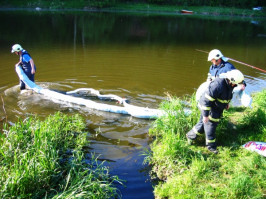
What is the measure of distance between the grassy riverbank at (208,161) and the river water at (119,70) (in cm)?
48

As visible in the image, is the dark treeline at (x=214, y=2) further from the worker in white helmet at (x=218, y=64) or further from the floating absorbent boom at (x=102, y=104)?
the worker in white helmet at (x=218, y=64)

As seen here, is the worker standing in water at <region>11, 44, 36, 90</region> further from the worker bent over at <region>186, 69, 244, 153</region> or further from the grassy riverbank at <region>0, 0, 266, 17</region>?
the grassy riverbank at <region>0, 0, 266, 17</region>

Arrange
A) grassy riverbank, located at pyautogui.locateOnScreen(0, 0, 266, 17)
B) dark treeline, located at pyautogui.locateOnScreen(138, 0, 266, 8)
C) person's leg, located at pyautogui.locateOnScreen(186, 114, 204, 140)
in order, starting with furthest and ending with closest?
dark treeline, located at pyautogui.locateOnScreen(138, 0, 266, 8)
grassy riverbank, located at pyautogui.locateOnScreen(0, 0, 266, 17)
person's leg, located at pyautogui.locateOnScreen(186, 114, 204, 140)

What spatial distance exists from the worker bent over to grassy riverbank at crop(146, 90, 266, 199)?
1.62ft

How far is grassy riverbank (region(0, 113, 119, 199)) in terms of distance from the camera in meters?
4.16

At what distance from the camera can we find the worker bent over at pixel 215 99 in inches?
198

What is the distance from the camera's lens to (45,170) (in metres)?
4.41

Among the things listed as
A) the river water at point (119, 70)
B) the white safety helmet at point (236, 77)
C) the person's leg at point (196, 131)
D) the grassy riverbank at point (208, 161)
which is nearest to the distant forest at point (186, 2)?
the river water at point (119, 70)

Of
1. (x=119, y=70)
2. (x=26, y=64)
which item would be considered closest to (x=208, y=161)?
(x=26, y=64)

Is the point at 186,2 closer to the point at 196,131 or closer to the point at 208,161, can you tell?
→ the point at 196,131

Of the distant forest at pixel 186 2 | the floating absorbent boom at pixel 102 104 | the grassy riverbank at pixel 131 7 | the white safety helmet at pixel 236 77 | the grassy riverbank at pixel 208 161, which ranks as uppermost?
the distant forest at pixel 186 2

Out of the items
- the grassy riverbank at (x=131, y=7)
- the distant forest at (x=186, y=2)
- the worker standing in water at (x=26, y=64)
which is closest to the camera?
the worker standing in water at (x=26, y=64)

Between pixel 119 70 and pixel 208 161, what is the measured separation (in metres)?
8.40

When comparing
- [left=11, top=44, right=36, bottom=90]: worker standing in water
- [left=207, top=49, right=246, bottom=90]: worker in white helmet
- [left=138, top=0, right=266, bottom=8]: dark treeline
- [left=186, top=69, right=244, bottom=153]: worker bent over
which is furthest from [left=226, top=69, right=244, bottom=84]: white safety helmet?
[left=138, top=0, right=266, bottom=8]: dark treeline
